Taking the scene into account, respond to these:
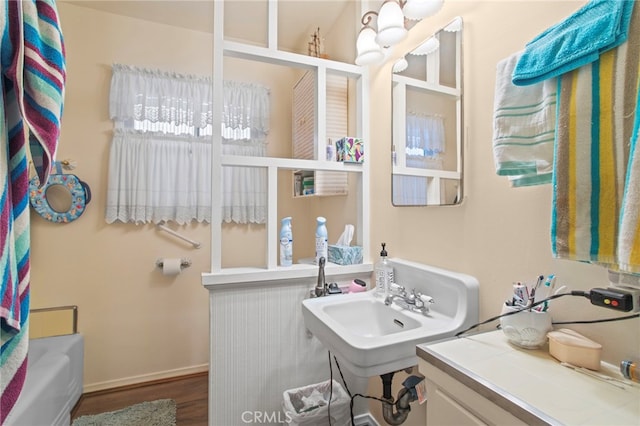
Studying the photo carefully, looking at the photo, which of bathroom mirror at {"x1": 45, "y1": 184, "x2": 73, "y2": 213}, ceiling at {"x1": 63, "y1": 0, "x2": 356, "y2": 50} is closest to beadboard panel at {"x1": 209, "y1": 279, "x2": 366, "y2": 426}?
bathroom mirror at {"x1": 45, "y1": 184, "x2": 73, "y2": 213}

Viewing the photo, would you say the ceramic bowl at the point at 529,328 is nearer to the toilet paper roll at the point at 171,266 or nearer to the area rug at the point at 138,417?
the area rug at the point at 138,417

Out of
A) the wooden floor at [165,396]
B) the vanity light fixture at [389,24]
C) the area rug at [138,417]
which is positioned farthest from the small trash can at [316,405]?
the vanity light fixture at [389,24]

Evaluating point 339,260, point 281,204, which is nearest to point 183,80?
point 281,204

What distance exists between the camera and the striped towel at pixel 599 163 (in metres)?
0.49

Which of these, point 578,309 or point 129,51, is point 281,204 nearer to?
point 129,51

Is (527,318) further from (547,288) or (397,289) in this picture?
(397,289)

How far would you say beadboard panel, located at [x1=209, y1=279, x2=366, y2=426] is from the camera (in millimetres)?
1315

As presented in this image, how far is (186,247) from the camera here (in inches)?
88.0

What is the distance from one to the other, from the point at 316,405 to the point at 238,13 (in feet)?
Result: 8.39

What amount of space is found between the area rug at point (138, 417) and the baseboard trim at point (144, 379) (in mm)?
269

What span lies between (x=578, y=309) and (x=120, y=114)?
263cm

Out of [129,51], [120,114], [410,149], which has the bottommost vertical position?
[410,149]

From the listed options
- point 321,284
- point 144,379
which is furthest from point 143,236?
point 321,284

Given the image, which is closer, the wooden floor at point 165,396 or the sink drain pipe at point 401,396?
the sink drain pipe at point 401,396
